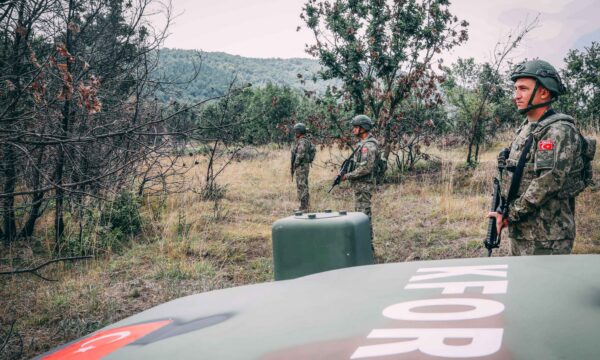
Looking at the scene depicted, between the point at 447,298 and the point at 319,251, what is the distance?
80 cm

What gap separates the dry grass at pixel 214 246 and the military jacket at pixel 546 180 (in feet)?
10.2

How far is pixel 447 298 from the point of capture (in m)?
1.12

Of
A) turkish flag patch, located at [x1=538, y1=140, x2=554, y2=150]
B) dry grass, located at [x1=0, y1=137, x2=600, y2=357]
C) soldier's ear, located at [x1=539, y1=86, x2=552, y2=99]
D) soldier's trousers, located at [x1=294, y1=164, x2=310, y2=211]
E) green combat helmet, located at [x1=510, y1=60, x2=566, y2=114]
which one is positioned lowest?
dry grass, located at [x1=0, y1=137, x2=600, y2=357]

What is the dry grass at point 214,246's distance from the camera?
4.71 meters

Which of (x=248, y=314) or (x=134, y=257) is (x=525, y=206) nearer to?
(x=248, y=314)

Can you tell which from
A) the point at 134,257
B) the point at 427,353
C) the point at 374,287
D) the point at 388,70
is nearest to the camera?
the point at 427,353

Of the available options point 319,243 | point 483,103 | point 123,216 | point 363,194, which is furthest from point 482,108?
point 319,243

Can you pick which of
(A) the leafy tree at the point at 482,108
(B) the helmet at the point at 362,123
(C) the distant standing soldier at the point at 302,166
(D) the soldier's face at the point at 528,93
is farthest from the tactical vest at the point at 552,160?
(A) the leafy tree at the point at 482,108

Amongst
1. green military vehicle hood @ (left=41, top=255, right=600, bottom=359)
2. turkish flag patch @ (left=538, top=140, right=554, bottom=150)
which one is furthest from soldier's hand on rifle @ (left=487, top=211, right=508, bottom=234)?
green military vehicle hood @ (left=41, top=255, right=600, bottom=359)

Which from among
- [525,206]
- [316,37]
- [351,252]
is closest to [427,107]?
[316,37]

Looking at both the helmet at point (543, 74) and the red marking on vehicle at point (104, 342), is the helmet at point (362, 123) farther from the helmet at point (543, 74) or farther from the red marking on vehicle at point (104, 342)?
the red marking on vehicle at point (104, 342)

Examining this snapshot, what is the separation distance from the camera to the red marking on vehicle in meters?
1.13

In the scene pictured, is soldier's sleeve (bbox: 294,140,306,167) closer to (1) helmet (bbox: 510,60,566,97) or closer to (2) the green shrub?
(2) the green shrub

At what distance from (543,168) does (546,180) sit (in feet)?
0.25
